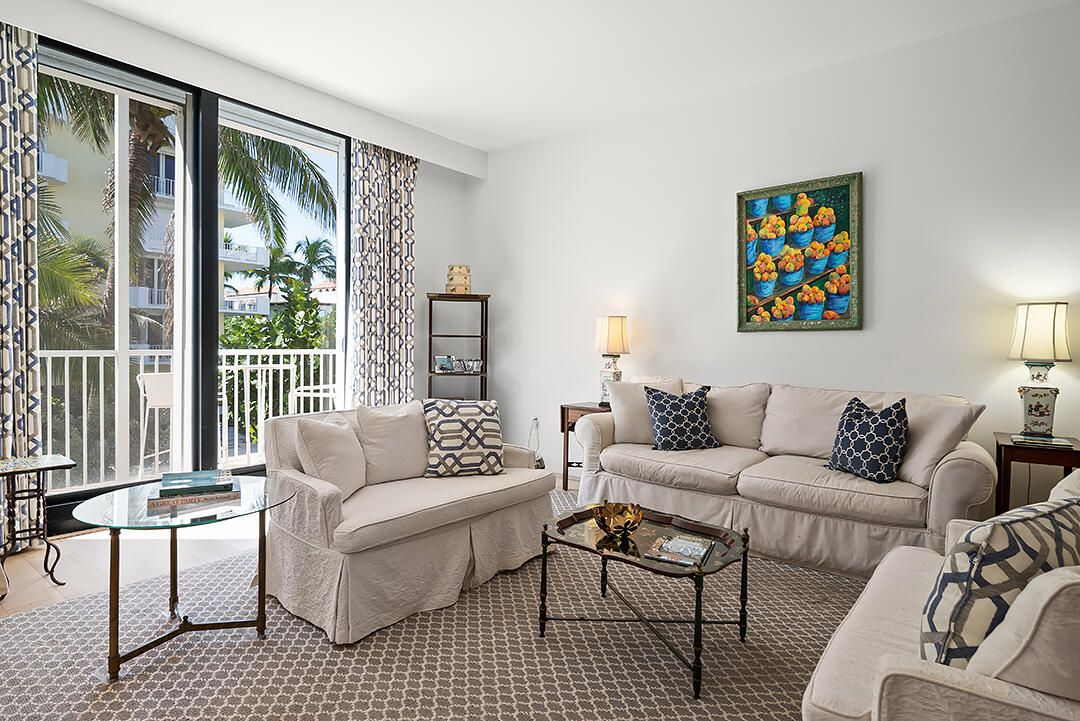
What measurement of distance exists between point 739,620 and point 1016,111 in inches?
124

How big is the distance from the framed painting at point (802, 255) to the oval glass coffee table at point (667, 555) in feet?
6.92

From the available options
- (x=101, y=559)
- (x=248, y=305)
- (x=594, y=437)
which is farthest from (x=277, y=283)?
(x=594, y=437)

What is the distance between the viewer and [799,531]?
3.16 m

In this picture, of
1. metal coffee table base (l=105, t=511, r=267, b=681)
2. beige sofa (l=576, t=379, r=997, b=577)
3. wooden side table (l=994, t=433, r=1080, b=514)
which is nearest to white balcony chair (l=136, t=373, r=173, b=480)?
metal coffee table base (l=105, t=511, r=267, b=681)

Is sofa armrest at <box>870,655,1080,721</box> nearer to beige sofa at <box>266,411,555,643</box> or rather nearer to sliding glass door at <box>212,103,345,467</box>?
beige sofa at <box>266,411,555,643</box>

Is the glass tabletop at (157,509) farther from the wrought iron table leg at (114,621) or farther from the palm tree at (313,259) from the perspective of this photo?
the palm tree at (313,259)

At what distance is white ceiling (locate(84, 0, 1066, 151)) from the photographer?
3.27m

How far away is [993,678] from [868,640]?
0.37 m

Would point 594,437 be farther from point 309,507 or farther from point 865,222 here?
point 865,222

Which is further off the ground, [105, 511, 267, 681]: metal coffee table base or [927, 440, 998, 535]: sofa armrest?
[927, 440, 998, 535]: sofa armrest

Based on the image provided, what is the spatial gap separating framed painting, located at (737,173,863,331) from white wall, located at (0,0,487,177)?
2.77 m

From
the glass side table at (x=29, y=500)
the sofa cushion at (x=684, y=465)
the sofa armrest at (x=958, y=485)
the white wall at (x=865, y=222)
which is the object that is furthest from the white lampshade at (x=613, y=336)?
the glass side table at (x=29, y=500)

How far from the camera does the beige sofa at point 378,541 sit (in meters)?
2.37

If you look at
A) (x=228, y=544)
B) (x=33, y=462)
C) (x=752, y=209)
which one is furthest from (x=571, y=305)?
(x=33, y=462)
